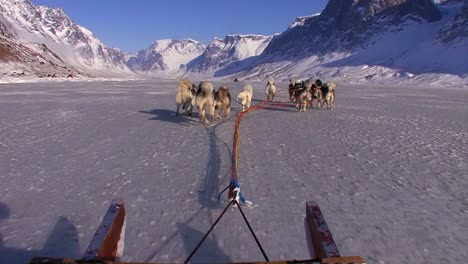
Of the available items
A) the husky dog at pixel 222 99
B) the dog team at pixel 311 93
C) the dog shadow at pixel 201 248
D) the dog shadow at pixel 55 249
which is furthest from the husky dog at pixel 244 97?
the dog shadow at pixel 55 249

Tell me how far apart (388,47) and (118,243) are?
15436 cm

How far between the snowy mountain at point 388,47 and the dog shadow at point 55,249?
9201 cm

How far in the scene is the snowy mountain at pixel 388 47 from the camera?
10400 cm

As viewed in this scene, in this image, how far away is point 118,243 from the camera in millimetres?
2416

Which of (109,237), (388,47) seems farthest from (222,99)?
(388,47)

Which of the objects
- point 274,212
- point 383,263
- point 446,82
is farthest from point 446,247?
point 446,82

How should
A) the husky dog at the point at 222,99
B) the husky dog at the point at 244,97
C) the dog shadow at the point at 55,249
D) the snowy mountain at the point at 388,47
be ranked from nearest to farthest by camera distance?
1. the dog shadow at the point at 55,249
2. the husky dog at the point at 222,99
3. the husky dog at the point at 244,97
4. the snowy mountain at the point at 388,47

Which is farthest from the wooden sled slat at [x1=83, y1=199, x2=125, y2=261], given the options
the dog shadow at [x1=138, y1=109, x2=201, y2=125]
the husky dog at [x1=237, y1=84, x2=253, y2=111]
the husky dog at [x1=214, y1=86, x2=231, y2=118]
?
the husky dog at [x1=237, y1=84, x2=253, y2=111]

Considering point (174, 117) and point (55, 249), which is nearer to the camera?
point (55, 249)

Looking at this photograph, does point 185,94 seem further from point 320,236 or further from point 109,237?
point 320,236

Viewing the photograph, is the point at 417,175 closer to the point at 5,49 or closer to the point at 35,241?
the point at 35,241

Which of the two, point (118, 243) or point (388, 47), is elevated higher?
point (388, 47)

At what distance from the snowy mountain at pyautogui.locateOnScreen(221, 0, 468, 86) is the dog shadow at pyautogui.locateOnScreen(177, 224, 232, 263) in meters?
91.4

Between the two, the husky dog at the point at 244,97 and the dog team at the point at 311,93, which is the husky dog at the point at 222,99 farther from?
the dog team at the point at 311,93
